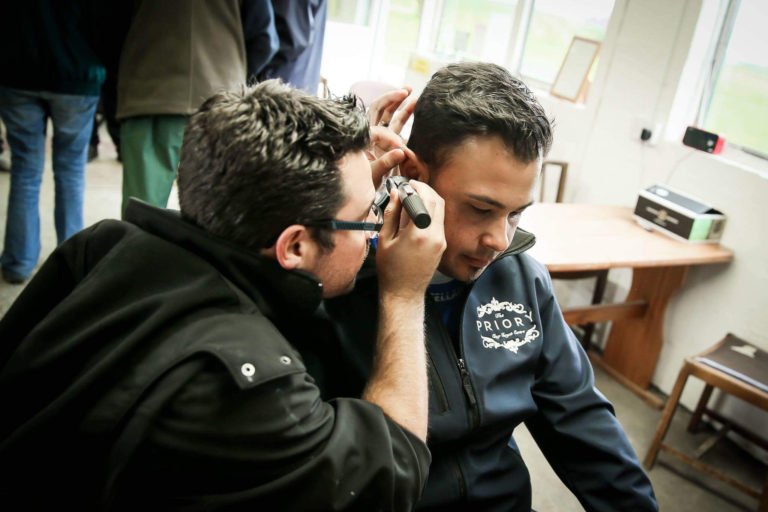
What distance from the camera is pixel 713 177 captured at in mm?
2641

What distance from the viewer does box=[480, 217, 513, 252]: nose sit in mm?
1134

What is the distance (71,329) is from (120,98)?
5.52ft

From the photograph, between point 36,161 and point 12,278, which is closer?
point 36,161

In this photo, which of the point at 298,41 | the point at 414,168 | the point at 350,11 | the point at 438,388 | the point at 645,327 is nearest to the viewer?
the point at 438,388

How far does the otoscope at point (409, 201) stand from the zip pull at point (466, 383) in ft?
1.06

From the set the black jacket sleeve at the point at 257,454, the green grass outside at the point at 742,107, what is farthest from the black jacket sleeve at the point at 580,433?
the green grass outside at the point at 742,107

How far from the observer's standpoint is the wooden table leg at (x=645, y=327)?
2785 millimetres

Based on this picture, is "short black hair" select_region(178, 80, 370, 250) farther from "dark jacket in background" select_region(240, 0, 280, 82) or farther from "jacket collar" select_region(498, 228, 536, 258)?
"dark jacket in background" select_region(240, 0, 280, 82)

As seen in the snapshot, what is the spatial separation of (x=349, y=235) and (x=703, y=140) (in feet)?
7.84

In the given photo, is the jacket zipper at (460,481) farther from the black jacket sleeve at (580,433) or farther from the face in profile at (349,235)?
the face in profile at (349,235)

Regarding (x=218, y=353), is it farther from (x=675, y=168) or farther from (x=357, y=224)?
(x=675, y=168)

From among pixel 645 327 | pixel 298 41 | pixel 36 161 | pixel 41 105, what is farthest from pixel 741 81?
pixel 36 161

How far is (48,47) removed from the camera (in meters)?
2.22

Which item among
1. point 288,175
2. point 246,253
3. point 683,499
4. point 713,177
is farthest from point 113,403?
point 713,177
